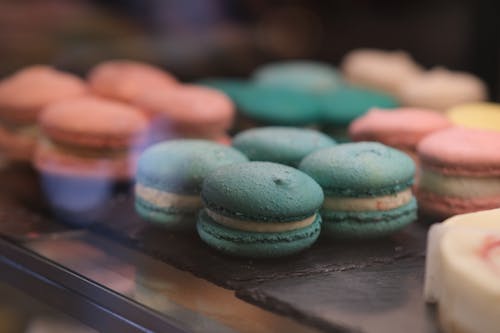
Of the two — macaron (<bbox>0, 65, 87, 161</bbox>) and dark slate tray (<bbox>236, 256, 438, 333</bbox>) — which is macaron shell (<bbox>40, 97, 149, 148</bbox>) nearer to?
macaron (<bbox>0, 65, 87, 161</bbox>)

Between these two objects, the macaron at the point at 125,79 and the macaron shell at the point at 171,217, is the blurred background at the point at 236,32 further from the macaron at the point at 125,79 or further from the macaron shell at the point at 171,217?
the macaron shell at the point at 171,217

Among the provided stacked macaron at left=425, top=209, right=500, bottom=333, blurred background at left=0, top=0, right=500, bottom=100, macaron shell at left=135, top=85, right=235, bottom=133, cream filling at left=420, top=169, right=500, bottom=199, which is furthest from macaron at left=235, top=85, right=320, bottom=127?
stacked macaron at left=425, top=209, right=500, bottom=333

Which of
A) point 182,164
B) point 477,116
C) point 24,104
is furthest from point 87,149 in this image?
point 477,116

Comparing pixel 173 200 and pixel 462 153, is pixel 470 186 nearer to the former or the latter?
pixel 462 153

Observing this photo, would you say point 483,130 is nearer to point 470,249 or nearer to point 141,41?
point 470,249

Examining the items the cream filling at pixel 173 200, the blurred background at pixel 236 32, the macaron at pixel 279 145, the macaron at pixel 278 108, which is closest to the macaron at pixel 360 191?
the macaron at pixel 279 145

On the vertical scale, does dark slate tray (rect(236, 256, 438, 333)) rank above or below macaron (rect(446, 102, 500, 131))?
below
